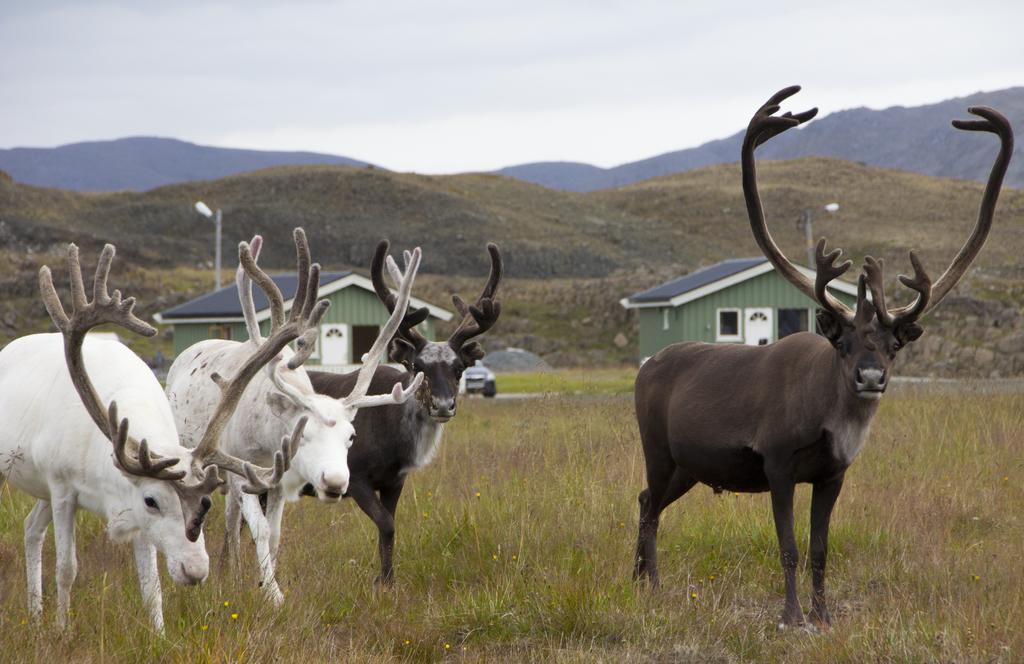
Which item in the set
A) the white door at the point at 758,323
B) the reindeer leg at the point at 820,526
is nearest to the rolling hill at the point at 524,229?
the white door at the point at 758,323

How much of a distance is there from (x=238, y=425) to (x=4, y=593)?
168cm

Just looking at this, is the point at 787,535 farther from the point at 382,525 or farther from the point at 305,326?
the point at 305,326

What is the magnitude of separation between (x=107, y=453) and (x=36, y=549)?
3.47 ft

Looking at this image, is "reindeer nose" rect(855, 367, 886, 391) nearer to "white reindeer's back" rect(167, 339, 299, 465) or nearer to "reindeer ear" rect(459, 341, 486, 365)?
"reindeer ear" rect(459, 341, 486, 365)

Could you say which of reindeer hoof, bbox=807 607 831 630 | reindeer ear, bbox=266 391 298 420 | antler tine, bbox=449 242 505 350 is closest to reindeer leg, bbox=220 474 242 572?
reindeer ear, bbox=266 391 298 420

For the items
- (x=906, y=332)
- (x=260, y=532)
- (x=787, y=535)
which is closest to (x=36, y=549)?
(x=260, y=532)

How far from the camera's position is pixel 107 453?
5.90m

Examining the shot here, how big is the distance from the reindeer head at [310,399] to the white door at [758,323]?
2781 centimetres

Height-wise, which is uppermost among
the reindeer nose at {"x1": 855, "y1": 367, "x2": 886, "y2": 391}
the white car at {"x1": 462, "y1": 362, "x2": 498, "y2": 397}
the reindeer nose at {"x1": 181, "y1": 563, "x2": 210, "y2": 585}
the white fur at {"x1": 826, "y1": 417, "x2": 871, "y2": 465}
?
the reindeer nose at {"x1": 855, "y1": 367, "x2": 886, "y2": 391}

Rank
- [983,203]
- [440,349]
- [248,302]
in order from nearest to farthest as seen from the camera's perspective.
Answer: [983,203] < [248,302] < [440,349]

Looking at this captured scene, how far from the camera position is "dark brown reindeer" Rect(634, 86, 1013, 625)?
20.7ft

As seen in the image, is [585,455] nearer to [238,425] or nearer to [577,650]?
[238,425]

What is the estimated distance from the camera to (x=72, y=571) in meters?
6.06

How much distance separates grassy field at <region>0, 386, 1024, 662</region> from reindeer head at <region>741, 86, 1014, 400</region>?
129 centimetres
